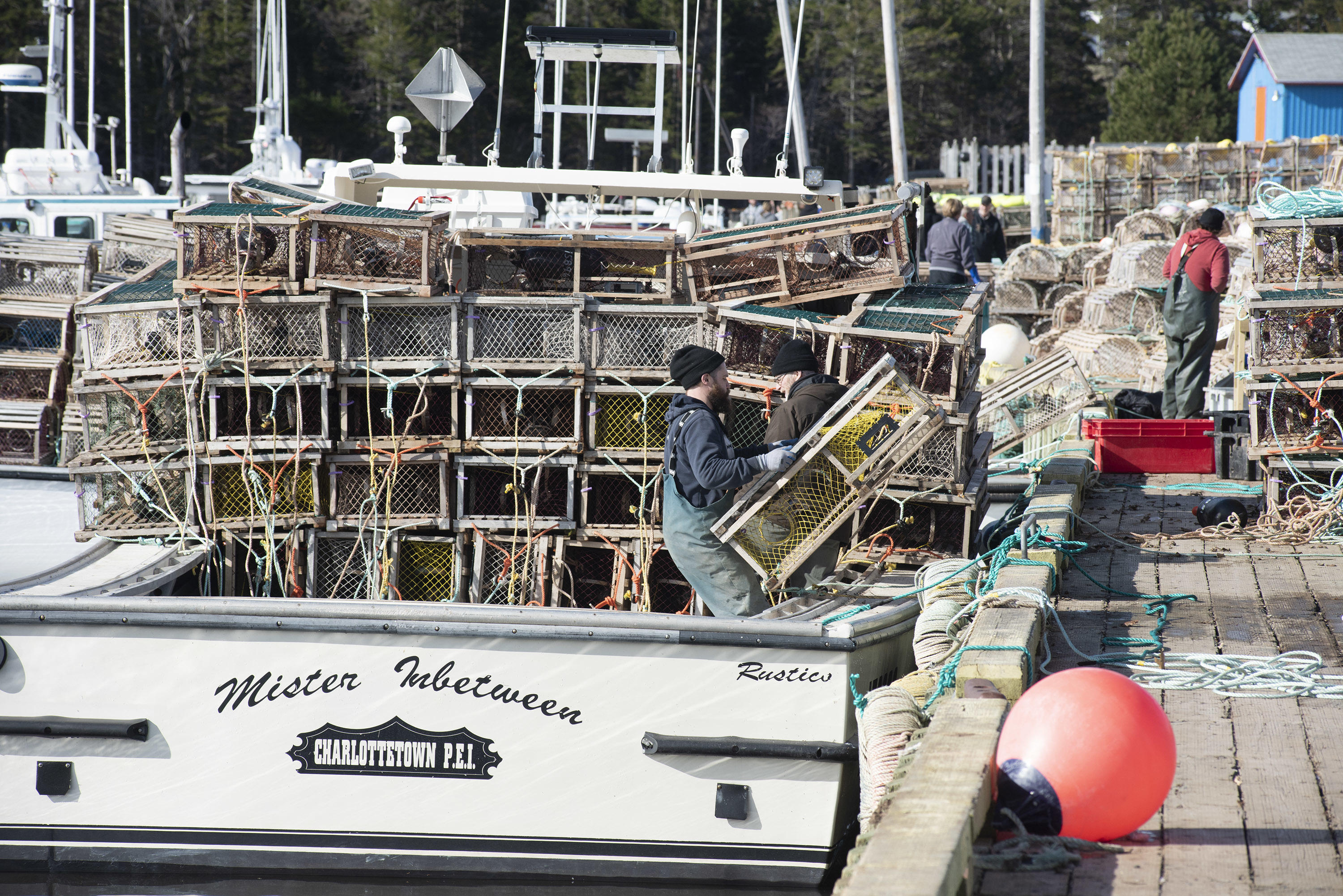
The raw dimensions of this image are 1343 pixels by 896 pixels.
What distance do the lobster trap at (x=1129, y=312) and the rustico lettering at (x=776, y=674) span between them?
1064cm

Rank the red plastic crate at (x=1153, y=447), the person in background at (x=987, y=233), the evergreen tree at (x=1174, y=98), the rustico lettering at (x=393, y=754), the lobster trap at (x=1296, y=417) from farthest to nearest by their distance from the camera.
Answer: the evergreen tree at (x=1174, y=98)
the person in background at (x=987, y=233)
the red plastic crate at (x=1153, y=447)
the lobster trap at (x=1296, y=417)
the rustico lettering at (x=393, y=754)

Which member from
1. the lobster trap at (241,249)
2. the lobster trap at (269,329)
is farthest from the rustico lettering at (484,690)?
the lobster trap at (241,249)

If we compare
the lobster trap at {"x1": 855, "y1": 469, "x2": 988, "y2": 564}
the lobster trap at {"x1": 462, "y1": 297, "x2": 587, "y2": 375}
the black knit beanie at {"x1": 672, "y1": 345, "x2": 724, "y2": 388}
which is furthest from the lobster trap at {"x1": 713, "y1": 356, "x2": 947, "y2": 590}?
the lobster trap at {"x1": 462, "y1": 297, "x2": 587, "y2": 375}

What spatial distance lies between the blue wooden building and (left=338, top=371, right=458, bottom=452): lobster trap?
111 feet

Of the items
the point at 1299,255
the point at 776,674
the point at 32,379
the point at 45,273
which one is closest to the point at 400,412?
the point at 776,674

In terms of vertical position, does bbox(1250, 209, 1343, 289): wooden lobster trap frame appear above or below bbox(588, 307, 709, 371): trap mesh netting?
above

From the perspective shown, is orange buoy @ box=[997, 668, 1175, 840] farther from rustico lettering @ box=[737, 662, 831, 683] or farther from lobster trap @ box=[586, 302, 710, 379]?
lobster trap @ box=[586, 302, 710, 379]

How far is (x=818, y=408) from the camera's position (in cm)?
614

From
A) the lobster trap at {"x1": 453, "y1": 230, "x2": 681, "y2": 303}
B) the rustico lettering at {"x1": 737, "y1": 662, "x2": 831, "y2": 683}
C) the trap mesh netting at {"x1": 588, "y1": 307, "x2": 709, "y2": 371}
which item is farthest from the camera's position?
the lobster trap at {"x1": 453, "y1": 230, "x2": 681, "y2": 303}

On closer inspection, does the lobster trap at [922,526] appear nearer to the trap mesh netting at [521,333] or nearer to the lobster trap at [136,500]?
the trap mesh netting at [521,333]

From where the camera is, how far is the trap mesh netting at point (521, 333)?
696 centimetres

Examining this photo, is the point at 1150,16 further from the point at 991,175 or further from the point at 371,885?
the point at 371,885

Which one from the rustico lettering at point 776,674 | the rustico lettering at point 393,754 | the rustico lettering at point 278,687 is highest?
the rustico lettering at point 776,674

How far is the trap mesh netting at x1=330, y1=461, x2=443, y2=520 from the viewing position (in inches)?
273
